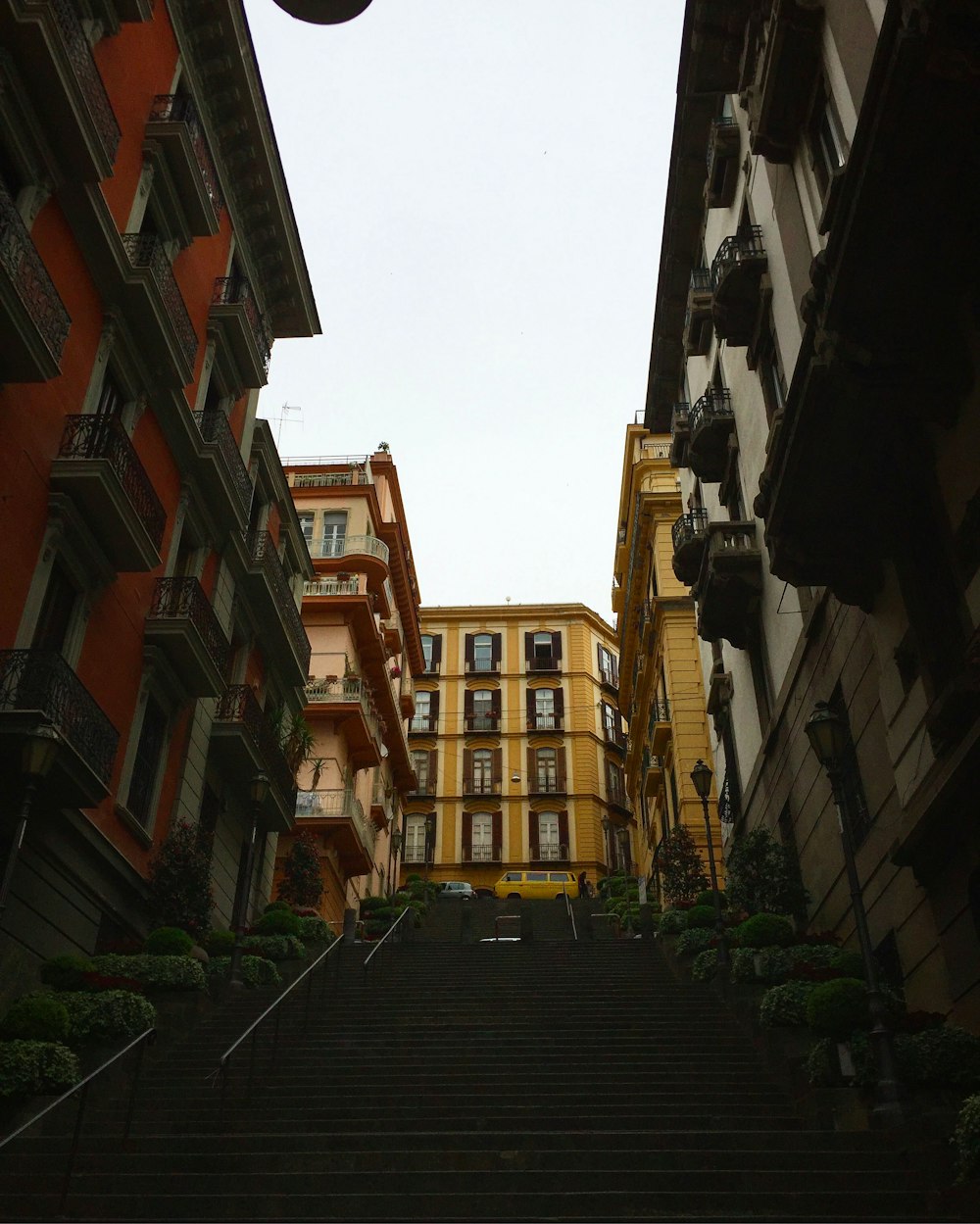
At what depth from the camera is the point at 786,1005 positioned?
12.4 m

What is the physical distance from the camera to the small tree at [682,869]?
26.6 metres

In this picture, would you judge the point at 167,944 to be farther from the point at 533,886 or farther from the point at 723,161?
the point at 533,886

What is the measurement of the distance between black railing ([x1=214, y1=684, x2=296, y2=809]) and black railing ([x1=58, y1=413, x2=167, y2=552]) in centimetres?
606

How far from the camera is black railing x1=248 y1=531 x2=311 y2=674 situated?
85.0 ft

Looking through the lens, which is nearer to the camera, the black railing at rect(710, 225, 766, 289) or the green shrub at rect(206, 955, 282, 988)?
the green shrub at rect(206, 955, 282, 988)

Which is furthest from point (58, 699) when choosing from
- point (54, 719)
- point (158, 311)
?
point (158, 311)

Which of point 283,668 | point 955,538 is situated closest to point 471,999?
point 955,538

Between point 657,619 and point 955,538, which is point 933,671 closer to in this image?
point 955,538

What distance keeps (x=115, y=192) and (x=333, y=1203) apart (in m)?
16.7

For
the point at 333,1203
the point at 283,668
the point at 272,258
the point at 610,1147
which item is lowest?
the point at 333,1203

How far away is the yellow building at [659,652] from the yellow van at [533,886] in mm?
4043

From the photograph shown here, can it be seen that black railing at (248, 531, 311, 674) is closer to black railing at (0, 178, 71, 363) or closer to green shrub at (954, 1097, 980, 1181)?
black railing at (0, 178, 71, 363)

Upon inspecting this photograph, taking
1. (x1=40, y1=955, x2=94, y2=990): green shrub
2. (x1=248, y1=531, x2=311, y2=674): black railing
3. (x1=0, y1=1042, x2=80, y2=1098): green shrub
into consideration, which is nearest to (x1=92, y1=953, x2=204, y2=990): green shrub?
(x1=40, y1=955, x2=94, y2=990): green shrub

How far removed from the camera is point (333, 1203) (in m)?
8.20
